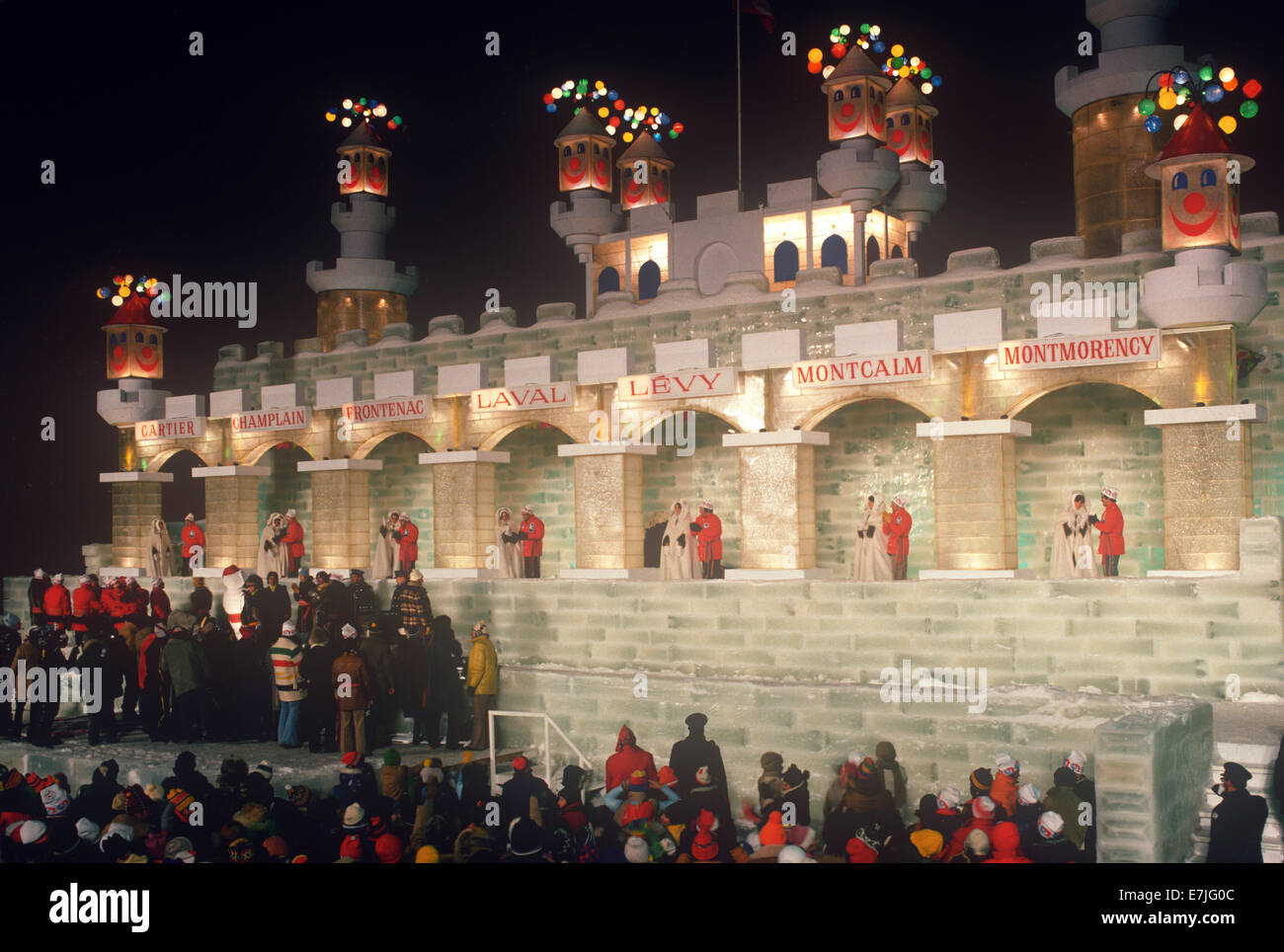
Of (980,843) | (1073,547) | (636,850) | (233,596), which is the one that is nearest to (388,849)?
(636,850)

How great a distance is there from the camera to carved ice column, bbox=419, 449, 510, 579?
21.7 m

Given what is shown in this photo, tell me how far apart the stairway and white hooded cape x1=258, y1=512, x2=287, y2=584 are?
15744mm

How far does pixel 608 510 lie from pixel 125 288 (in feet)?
41.1

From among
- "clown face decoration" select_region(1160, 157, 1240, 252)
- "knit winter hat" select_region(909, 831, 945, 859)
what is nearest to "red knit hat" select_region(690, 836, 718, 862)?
"knit winter hat" select_region(909, 831, 945, 859)

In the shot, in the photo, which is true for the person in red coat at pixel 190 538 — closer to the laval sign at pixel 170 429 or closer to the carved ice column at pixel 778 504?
the laval sign at pixel 170 429

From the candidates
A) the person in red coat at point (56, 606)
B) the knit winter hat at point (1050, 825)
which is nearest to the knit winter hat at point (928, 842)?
the knit winter hat at point (1050, 825)

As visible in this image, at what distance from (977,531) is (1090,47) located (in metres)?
7.87

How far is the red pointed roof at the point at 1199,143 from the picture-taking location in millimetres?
15211

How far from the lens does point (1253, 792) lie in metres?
11.3

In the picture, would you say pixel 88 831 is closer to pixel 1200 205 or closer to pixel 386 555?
pixel 386 555

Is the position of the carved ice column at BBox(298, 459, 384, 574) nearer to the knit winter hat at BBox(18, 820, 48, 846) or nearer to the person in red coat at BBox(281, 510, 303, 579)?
the person in red coat at BBox(281, 510, 303, 579)

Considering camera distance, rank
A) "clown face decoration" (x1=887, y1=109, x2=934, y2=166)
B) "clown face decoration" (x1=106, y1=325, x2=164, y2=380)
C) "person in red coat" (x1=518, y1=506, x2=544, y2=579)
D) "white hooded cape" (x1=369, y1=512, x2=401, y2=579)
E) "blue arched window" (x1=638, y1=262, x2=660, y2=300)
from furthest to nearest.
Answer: "clown face decoration" (x1=106, y1=325, x2=164, y2=380) → "clown face decoration" (x1=887, y1=109, x2=934, y2=166) → "blue arched window" (x1=638, y1=262, x2=660, y2=300) → "white hooded cape" (x1=369, y1=512, x2=401, y2=579) → "person in red coat" (x1=518, y1=506, x2=544, y2=579)

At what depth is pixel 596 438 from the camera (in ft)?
66.3
